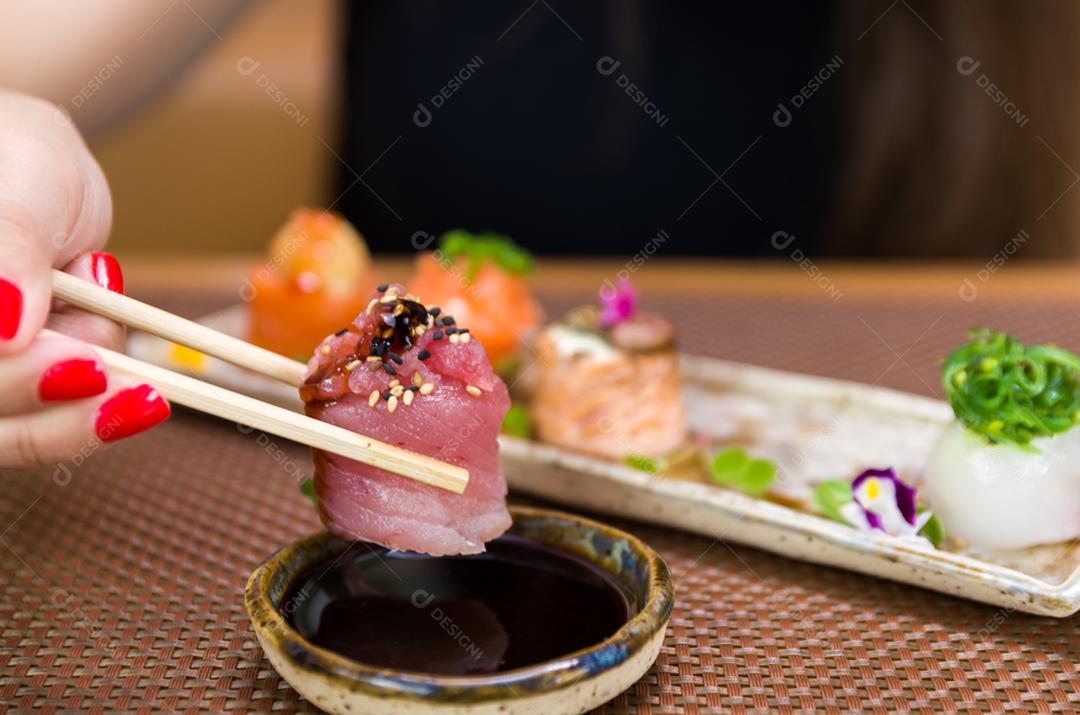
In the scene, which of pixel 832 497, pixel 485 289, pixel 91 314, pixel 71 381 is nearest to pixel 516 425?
pixel 485 289

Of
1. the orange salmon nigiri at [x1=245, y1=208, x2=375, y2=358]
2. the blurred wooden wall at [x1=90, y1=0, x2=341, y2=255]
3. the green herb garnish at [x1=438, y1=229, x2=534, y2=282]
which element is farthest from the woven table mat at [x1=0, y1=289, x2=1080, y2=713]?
the blurred wooden wall at [x1=90, y1=0, x2=341, y2=255]

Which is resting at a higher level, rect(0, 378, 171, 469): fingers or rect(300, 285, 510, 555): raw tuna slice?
rect(300, 285, 510, 555): raw tuna slice

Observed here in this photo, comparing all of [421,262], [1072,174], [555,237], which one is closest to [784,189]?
[555,237]

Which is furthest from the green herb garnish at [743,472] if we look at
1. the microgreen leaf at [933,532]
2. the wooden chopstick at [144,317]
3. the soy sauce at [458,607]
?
the wooden chopstick at [144,317]

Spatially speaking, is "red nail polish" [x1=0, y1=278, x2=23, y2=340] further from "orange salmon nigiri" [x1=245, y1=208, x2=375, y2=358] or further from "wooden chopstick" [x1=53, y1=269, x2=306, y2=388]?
"orange salmon nigiri" [x1=245, y1=208, x2=375, y2=358]

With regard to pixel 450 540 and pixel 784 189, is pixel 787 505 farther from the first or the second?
pixel 784 189

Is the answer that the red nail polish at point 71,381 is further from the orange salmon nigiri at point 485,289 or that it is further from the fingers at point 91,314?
the orange salmon nigiri at point 485,289
